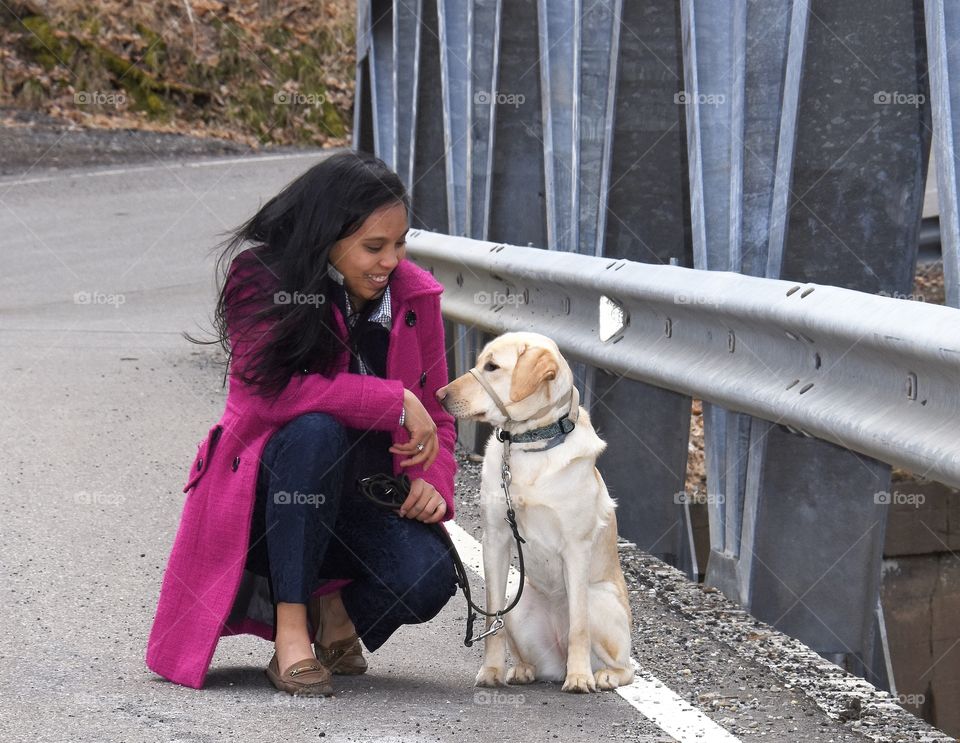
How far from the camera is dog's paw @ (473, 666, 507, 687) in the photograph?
4668mm

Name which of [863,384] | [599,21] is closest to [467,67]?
[599,21]

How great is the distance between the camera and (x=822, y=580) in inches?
203

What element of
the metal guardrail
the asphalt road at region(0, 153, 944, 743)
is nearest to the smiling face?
the metal guardrail

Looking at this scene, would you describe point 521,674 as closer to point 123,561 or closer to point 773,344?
point 773,344

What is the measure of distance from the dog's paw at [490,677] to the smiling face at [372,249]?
116cm

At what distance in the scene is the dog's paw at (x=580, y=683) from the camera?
4586 mm

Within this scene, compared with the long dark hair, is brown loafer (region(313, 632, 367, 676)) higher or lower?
lower

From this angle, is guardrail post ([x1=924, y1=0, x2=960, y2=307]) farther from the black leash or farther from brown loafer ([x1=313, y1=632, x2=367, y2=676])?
brown loafer ([x1=313, y1=632, x2=367, y2=676])

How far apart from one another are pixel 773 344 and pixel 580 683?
1.16 meters

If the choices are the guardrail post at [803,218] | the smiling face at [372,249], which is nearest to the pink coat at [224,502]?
the smiling face at [372,249]

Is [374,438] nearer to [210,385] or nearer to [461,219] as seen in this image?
[461,219]

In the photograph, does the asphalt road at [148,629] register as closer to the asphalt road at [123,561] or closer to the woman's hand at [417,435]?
the asphalt road at [123,561]

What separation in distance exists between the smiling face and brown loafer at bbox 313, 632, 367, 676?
1.08 metres

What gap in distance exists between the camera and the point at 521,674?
477 centimetres
